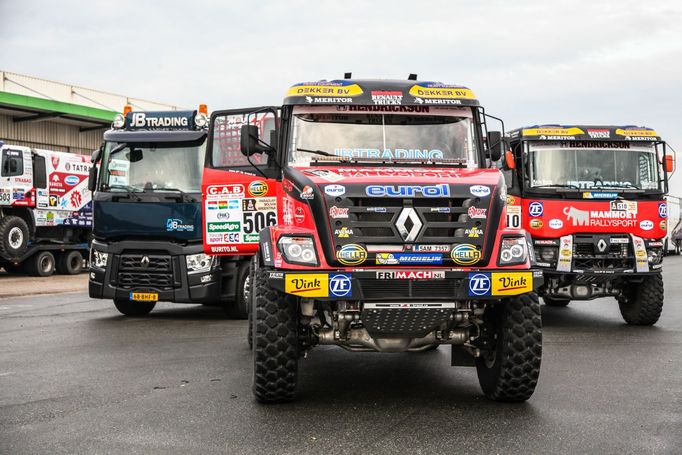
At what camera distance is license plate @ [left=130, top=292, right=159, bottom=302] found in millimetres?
13297

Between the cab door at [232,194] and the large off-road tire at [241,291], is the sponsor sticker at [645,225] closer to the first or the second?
the cab door at [232,194]

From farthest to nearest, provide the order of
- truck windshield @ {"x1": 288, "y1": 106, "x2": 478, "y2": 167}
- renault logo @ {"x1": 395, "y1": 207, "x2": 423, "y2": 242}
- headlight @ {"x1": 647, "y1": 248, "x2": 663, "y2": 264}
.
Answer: headlight @ {"x1": 647, "y1": 248, "x2": 663, "y2": 264}
truck windshield @ {"x1": 288, "y1": 106, "x2": 478, "y2": 167}
renault logo @ {"x1": 395, "y1": 207, "x2": 423, "y2": 242}

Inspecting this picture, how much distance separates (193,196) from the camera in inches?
533

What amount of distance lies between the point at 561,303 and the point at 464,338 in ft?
35.6

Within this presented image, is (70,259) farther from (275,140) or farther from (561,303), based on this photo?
(275,140)

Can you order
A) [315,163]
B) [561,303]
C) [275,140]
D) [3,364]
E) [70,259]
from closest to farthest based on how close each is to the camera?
[315,163]
[275,140]
[3,364]
[561,303]
[70,259]

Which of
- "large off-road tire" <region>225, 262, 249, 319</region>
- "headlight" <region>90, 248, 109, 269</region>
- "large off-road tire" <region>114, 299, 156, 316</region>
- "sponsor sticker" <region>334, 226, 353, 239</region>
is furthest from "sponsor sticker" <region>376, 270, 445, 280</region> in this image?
"large off-road tire" <region>114, 299, 156, 316</region>

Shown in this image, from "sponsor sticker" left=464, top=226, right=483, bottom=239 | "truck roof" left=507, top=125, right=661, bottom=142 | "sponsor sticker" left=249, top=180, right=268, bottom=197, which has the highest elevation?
"truck roof" left=507, top=125, right=661, bottom=142

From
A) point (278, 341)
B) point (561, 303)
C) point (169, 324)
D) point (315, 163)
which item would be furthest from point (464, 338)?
point (561, 303)

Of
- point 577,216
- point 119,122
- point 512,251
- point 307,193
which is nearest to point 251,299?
point 307,193

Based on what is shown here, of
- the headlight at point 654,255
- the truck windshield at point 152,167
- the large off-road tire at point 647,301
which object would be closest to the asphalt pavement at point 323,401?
the large off-road tire at point 647,301

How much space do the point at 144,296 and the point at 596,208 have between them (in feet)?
23.0

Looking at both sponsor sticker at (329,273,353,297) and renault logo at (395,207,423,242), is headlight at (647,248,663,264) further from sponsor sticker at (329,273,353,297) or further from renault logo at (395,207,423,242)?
sponsor sticker at (329,273,353,297)

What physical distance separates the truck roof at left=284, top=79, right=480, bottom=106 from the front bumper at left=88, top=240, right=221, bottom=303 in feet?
18.5
